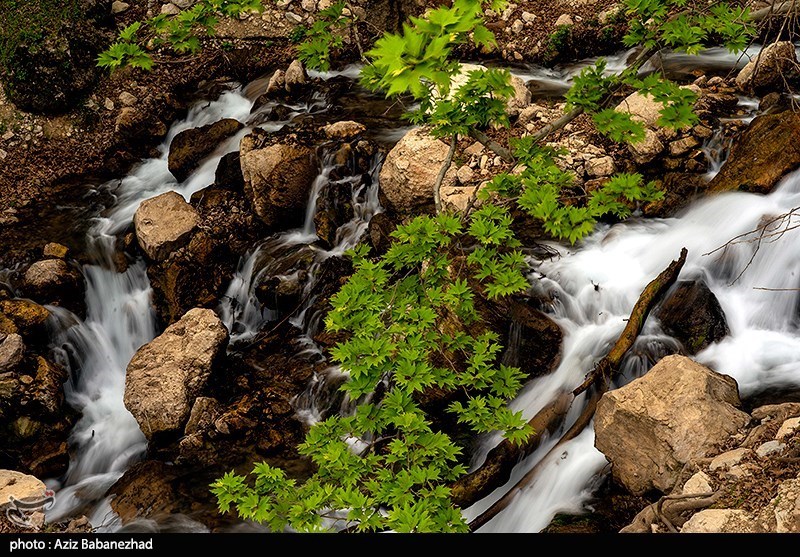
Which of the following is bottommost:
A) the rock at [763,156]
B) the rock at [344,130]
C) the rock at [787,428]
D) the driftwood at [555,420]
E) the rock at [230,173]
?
the driftwood at [555,420]

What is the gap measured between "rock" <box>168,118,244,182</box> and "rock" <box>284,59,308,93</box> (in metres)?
1.11

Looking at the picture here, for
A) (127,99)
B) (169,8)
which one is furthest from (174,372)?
(169,8)

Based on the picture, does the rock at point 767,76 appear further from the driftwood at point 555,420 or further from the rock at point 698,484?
the rock at point 698,484

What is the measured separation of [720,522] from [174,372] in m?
5.75

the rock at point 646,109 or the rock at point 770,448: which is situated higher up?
the rock at point 646,109

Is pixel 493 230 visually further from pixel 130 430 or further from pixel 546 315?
pixel 130 430

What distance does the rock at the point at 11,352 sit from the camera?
7.58 meters

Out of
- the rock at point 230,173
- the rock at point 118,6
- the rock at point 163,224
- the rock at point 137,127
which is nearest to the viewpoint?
A: the rock at point 163,224

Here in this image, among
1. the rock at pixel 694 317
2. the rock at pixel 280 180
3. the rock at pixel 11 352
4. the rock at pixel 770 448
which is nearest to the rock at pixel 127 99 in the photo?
the rock at pixel 280 180

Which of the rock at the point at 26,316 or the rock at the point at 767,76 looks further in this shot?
the rock at the point at 26,316

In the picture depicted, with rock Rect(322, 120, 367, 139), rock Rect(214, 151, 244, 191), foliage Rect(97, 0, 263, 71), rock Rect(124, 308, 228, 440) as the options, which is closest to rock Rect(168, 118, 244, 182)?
rock Rect(214, 151, 244, 191)

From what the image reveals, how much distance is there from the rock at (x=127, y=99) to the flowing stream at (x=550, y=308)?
1.70 m

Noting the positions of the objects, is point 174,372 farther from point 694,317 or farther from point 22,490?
point 694,317

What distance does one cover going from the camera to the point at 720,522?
3609 millimetres
